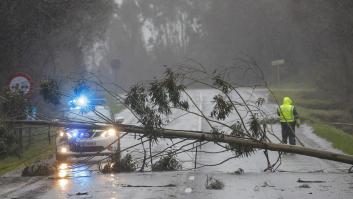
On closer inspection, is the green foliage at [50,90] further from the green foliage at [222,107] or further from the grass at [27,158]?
the grass at [27,158]

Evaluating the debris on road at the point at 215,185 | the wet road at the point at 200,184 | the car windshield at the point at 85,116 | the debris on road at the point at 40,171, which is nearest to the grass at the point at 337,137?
the wet road at the point at 200,184

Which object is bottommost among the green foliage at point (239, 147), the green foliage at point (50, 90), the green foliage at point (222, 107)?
the green foliage at point (239, 147)

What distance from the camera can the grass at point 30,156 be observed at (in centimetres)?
2073

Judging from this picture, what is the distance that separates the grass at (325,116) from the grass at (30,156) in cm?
969

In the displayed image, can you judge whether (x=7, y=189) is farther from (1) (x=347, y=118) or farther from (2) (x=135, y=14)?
(2) (x=135, y=14)

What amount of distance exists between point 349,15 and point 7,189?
25.5 meters

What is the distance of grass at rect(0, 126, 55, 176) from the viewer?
20730 mm

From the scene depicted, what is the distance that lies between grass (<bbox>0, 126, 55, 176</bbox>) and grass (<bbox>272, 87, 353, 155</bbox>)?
969 centimetres

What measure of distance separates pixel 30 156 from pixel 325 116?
1818 centimetres

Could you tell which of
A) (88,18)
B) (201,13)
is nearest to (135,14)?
(201,13)

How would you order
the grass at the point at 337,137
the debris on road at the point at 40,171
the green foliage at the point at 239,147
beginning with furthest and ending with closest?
the grass at the point at 337,137 → the debris on road at the point at 40,171 → the green foliage at the point at 239,147

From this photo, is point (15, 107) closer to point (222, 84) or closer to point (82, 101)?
point (82, 101)

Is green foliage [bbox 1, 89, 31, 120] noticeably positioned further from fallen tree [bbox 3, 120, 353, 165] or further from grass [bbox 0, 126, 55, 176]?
grass [bbox 0, 126, 55, 176]

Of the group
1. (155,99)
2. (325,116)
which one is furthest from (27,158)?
(325,116)
